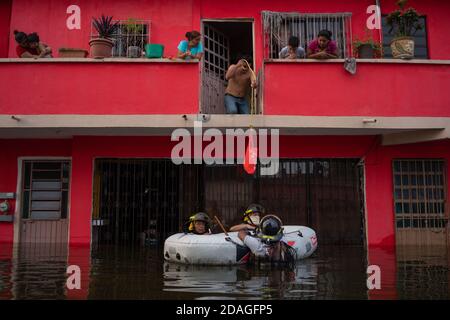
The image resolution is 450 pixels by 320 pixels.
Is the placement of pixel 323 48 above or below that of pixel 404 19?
below

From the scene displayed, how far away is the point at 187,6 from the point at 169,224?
5.38 metres

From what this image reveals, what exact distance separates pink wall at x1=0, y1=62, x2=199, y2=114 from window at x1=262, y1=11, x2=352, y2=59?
2328 mm

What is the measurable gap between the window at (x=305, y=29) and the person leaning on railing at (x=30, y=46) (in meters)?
5.11

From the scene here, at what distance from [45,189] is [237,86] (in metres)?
5.46

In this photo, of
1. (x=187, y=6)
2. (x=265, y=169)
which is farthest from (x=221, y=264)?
(x=187, y=6)

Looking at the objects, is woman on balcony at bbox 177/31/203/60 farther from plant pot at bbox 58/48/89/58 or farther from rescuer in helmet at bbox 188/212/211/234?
rescuer in helmet at bbox 188/212/211/234

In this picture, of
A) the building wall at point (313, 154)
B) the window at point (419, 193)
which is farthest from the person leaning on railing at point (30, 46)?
the window at point (419, 193)

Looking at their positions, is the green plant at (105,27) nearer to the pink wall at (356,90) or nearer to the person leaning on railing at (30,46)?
the person leaning on railing at (30,46)

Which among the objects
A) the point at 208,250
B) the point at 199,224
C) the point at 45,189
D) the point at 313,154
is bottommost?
the point at 208,250

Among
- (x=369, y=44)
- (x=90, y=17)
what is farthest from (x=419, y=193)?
(x=90, y=17)

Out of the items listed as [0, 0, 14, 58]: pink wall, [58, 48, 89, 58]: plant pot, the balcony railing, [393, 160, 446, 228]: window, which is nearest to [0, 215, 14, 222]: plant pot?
the balcony railing

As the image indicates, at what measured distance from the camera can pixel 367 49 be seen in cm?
1043
